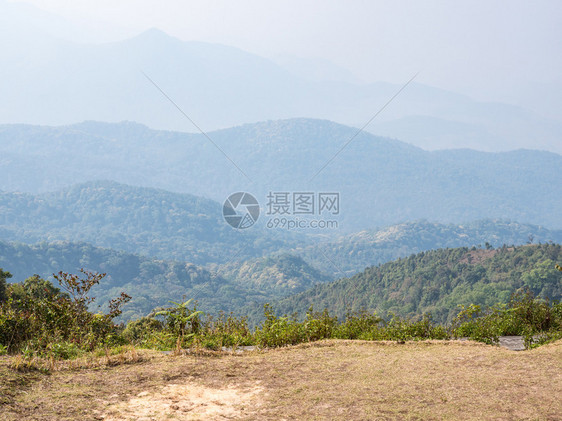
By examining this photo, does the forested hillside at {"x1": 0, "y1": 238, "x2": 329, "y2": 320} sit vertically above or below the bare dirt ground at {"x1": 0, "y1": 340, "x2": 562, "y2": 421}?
below

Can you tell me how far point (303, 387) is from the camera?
6.08 meters

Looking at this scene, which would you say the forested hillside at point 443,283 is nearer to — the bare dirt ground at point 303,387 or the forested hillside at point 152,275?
the forested hillside at point 152,275

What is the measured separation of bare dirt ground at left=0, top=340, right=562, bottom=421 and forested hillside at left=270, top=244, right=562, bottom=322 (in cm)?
7805

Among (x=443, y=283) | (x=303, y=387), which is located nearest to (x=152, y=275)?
(x=443, y=283)

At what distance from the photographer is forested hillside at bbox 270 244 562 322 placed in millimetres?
88750

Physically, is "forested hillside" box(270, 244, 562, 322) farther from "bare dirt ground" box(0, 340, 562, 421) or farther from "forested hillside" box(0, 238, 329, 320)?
"bare dirt ground" box(0, 340, 562, 421)

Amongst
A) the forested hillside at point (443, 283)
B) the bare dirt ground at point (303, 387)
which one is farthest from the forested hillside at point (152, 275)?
the bare dirt ground at point (303, 387)

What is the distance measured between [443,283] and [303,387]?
344 ft

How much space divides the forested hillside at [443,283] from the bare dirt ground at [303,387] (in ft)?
256

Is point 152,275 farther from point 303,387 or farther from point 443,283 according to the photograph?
point 303,387

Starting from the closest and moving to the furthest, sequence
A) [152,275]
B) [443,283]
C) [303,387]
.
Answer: [303,387] < [443,283] < [152,275]

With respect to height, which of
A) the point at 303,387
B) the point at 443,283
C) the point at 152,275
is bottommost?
the point at 152,275

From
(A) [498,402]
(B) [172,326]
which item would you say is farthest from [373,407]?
(B) [172,326]

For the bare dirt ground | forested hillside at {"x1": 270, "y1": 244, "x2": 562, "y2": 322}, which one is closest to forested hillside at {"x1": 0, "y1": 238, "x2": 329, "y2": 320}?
forested hillside at {"x1": 270, "y1": 244, "x2": 562, "y2": 322}
